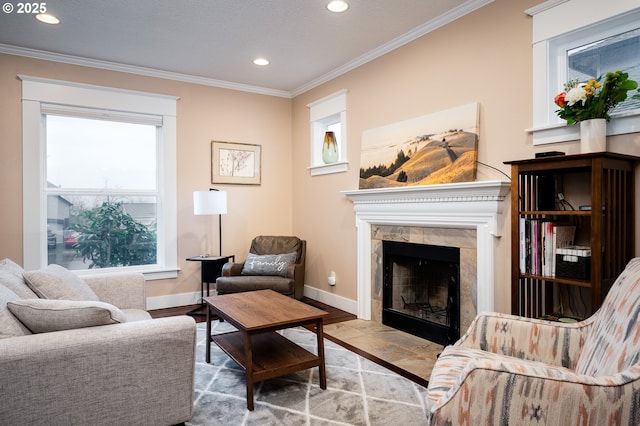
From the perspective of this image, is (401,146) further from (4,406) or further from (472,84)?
(4,406)

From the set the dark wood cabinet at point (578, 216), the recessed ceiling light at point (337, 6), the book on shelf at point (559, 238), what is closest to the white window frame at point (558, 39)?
the dark wood cabinet at point (578, 216)

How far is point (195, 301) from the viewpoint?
4727 millimetres

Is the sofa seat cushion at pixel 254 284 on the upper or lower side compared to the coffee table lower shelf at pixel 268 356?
upper

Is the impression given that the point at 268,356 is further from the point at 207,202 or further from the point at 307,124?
the point at 307,124

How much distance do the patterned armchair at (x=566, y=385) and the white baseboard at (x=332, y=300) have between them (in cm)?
257

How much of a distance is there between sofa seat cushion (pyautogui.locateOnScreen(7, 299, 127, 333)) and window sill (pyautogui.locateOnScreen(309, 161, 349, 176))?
302cm

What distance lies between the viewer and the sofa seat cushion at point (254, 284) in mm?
4027

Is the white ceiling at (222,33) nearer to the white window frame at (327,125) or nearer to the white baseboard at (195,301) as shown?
the white window frame at (327,125)

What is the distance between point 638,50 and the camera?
2234 mm

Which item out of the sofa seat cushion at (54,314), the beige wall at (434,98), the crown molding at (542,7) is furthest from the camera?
the beige wall at (434,98)

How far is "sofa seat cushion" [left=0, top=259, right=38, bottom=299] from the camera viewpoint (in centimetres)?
206

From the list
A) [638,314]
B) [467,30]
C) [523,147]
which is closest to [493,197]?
[523,147]

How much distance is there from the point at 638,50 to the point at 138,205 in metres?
4.55

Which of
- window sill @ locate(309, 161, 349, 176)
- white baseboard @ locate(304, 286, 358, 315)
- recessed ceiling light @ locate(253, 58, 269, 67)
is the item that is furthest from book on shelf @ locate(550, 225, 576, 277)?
recessed ceiling light @ locate(253, 58, 269, 67)
